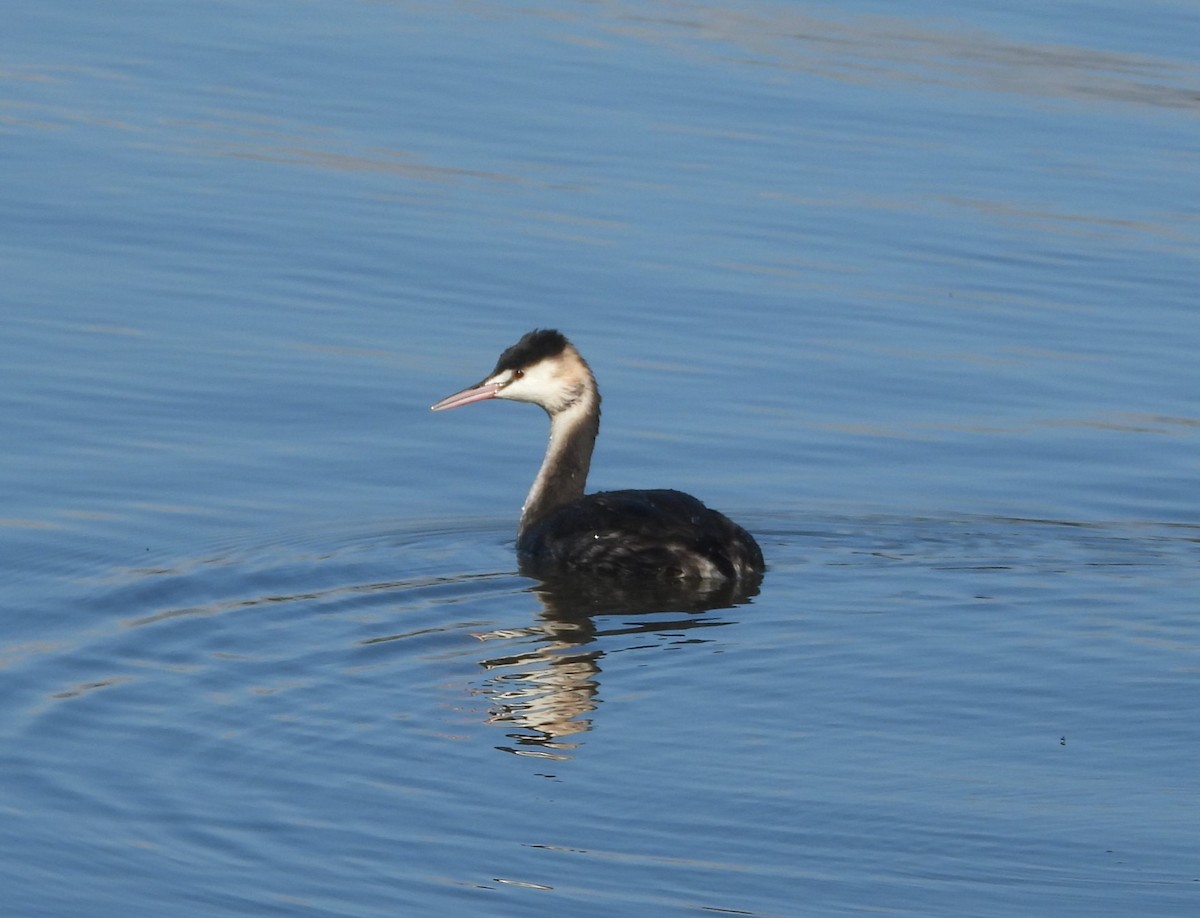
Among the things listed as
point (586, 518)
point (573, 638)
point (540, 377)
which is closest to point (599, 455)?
point (540, 377)

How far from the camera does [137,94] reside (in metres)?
21.0

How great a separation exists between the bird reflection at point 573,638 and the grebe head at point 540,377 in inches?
63.0

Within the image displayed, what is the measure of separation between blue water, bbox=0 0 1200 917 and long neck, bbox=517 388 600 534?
1.08ft

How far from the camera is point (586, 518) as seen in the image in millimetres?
11281

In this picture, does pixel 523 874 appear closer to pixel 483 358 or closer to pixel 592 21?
pixel 483 358

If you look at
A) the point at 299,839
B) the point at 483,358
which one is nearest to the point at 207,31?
the point at 483,358

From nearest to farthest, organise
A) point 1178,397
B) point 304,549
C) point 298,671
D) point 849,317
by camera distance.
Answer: point 298,671 → point 304,549 → point 1178,397 → point 849,317

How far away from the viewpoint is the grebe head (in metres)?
12.4

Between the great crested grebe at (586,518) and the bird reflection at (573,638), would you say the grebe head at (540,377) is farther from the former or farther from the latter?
the bird reflection at (573,638)

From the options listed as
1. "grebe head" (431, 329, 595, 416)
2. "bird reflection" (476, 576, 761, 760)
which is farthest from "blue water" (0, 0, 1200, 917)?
"grebe head" (431, 329, 595, 416)

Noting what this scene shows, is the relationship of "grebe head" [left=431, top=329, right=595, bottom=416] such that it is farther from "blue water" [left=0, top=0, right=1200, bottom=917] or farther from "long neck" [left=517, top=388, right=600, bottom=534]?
"blue water" [left=0, top=0, right=1200, bottom=917]

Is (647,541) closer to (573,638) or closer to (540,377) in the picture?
(573,638)

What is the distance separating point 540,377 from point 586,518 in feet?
4.59

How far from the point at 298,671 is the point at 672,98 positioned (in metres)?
13.5
